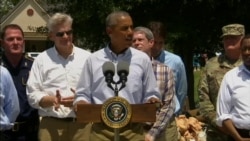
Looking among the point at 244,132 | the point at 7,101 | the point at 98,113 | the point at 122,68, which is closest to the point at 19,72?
the point at 7,101

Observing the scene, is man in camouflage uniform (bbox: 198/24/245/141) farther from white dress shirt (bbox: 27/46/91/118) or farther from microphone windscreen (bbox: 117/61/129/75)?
microphone windscreen (bbox: 117/61/129/75)

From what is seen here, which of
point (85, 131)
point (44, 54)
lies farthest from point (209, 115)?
point (44, 54)

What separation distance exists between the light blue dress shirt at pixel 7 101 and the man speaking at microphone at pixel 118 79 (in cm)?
57

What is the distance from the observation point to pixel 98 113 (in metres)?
5.20

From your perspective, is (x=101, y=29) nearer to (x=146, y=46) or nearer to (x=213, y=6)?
(x=213, y=6)

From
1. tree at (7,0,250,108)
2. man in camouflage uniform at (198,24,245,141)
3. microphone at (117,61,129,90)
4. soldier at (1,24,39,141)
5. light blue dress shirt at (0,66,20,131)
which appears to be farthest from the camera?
tree at (7,0,250,108)

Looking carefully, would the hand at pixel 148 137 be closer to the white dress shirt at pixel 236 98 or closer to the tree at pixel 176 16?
the white dress shirt at pixel 236 98

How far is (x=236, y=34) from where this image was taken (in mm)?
6492

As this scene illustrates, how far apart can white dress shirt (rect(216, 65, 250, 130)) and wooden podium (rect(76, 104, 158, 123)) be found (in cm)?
113

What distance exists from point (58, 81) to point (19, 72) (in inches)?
20.5

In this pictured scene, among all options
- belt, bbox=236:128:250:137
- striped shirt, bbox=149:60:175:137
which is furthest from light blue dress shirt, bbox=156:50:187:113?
belt, bbox=236:128:250:137

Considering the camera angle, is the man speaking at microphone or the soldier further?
Result: the soldier

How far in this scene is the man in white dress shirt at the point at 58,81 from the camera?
20.4 ft

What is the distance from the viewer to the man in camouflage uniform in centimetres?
651
